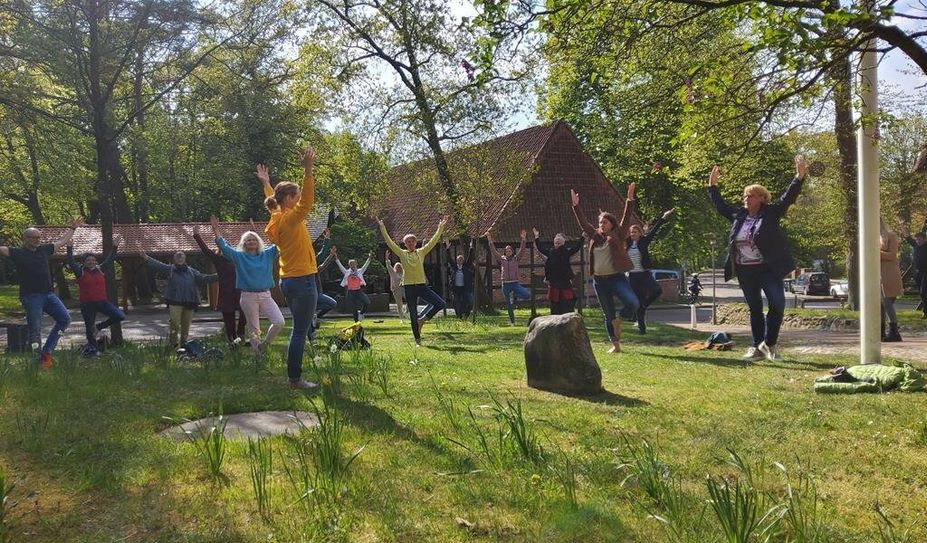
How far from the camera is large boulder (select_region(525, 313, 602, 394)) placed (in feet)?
20.2

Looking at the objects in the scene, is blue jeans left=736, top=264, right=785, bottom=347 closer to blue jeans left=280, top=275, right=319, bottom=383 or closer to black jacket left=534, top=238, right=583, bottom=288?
black jacket left=534, top=238, right=583, bottom=288

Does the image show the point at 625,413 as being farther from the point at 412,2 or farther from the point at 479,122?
the point at 412,2

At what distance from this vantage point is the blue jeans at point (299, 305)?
239 inches

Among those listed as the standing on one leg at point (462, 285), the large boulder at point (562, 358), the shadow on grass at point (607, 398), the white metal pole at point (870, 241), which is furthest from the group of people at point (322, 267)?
the standing on one leg at point (462, 285)

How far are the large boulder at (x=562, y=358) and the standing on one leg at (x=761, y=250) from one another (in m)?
2.44

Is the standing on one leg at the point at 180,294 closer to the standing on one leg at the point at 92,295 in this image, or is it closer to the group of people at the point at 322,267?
the group of people at the point at 322,267

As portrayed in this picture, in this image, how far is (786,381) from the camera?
6551 millimetres

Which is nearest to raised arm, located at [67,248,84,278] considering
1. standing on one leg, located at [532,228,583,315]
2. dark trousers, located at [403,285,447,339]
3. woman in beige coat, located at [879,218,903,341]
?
dark trousers, located at [403,285,447,339]

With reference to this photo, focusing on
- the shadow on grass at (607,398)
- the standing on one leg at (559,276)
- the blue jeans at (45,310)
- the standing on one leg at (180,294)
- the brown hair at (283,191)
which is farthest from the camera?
the standing on one leg at (559,276)

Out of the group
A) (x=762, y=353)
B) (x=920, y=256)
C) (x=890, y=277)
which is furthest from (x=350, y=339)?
(x=920, y=256)

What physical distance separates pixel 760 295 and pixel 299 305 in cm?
503

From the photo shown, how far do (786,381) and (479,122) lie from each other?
14507 millimetres

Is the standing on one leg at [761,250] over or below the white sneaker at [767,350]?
over

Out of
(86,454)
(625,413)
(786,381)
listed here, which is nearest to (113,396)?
(86,454)
